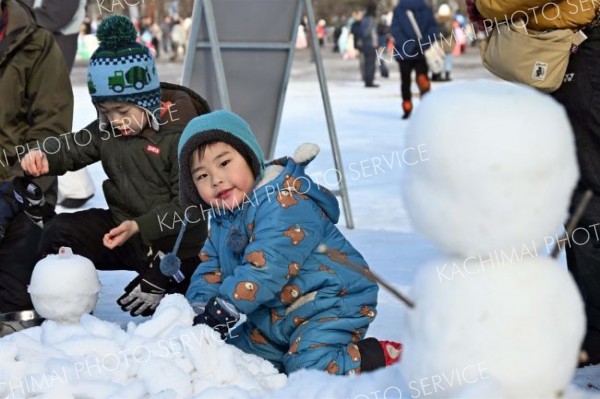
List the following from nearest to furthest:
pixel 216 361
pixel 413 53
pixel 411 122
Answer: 1. pixel 411 122
2. pixel 216 361
3. pixel 413 53

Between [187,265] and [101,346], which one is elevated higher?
[101,346]

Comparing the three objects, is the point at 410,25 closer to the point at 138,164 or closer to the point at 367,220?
the point at 367,220

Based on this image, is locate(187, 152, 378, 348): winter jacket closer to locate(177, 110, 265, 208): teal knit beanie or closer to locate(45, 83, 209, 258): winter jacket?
locate(177, 110, 265, 208): teal knit beanie

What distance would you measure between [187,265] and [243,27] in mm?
2163

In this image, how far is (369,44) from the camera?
1950 cm

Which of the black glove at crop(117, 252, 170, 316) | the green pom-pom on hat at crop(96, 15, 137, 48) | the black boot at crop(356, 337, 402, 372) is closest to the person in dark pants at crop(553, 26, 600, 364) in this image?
the black boot at crop(356, 337, 402, 372)

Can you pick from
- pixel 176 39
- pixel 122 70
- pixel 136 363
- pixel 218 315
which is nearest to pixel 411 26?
pixel 122 70

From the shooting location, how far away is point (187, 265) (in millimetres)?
3871

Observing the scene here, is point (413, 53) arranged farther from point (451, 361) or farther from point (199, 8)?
point (451, 361)

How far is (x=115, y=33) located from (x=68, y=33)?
7.81ft

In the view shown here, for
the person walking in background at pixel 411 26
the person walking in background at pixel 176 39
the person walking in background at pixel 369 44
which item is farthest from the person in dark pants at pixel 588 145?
the person walking in background at pixel 176 39

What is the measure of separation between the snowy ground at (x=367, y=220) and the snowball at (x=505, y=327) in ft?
0.12

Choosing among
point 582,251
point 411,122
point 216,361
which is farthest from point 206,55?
point 411,122

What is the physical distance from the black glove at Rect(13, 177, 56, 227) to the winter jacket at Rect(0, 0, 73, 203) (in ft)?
0.69
